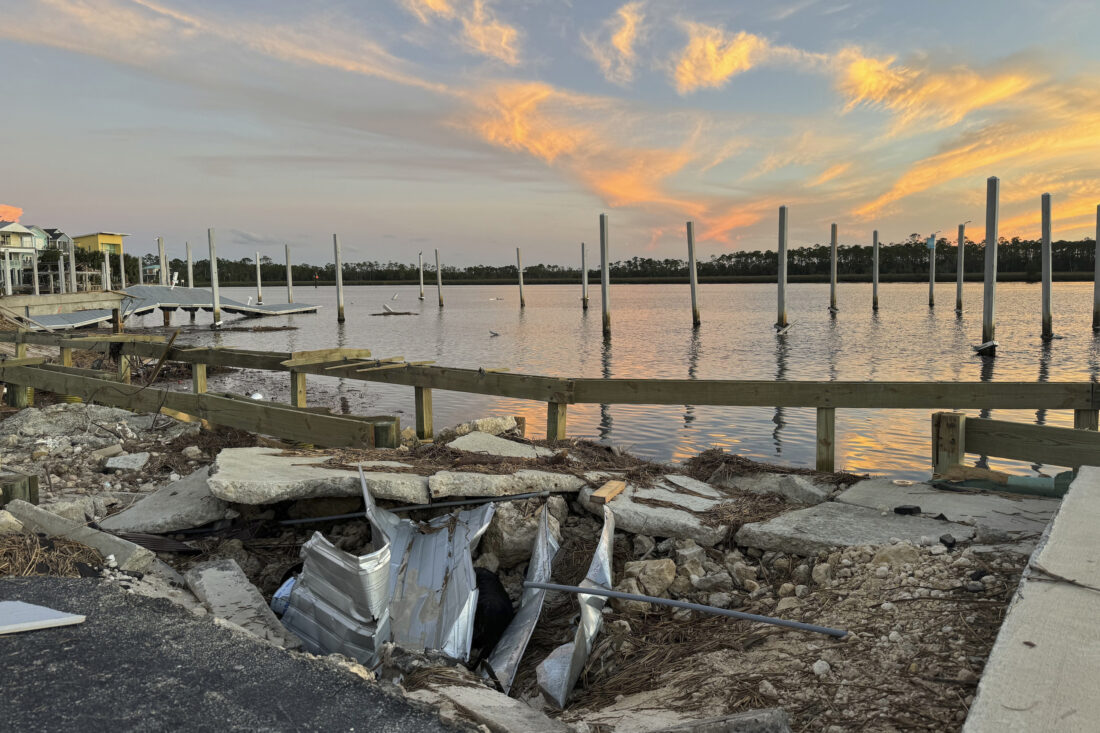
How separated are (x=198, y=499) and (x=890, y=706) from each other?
5058 millimetres

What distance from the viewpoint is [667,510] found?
17.2 ft

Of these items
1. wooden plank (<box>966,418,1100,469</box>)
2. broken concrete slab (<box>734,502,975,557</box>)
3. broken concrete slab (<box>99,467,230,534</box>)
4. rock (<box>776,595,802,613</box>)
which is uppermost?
wooden plank (<box>966,418,1100,469</box>)

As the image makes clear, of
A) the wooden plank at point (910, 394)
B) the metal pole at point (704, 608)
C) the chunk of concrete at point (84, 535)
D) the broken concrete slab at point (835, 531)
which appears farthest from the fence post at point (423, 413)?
the broken concrete slab at point (835, 531)

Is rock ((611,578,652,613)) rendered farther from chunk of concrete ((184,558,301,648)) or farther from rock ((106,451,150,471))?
rock ((106,451,150,471))

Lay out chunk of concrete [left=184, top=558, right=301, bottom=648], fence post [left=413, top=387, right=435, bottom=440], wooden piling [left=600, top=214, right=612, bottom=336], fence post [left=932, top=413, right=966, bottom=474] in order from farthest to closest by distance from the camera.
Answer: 1. wooden piling [left=600, top=214, right=612, bottom=336]
2. fence post [left=413, top=387, right=435, bottom=440]
3. fence post [left=932, top=413, right=966, bottom=474]
4. chunk of concrete [left=184, top=558, right=301, bottom=648]

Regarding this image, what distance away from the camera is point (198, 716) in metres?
2.62

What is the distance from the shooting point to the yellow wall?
90.0m

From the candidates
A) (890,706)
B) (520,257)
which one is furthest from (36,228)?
(890,706)

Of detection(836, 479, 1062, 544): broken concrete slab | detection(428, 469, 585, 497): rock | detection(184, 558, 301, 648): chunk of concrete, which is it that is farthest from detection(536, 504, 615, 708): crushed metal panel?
detection(836, 479, 1062, 544): broken concrete slab

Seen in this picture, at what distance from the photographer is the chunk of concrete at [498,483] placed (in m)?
5.29

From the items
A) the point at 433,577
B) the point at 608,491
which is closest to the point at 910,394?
the point at 608,491

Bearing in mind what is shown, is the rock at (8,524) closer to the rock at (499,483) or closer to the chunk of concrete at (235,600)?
the chunk of concrete at (235,600)

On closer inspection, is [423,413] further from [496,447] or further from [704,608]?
[704,608]

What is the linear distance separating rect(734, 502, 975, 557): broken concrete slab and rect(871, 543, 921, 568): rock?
222mm
